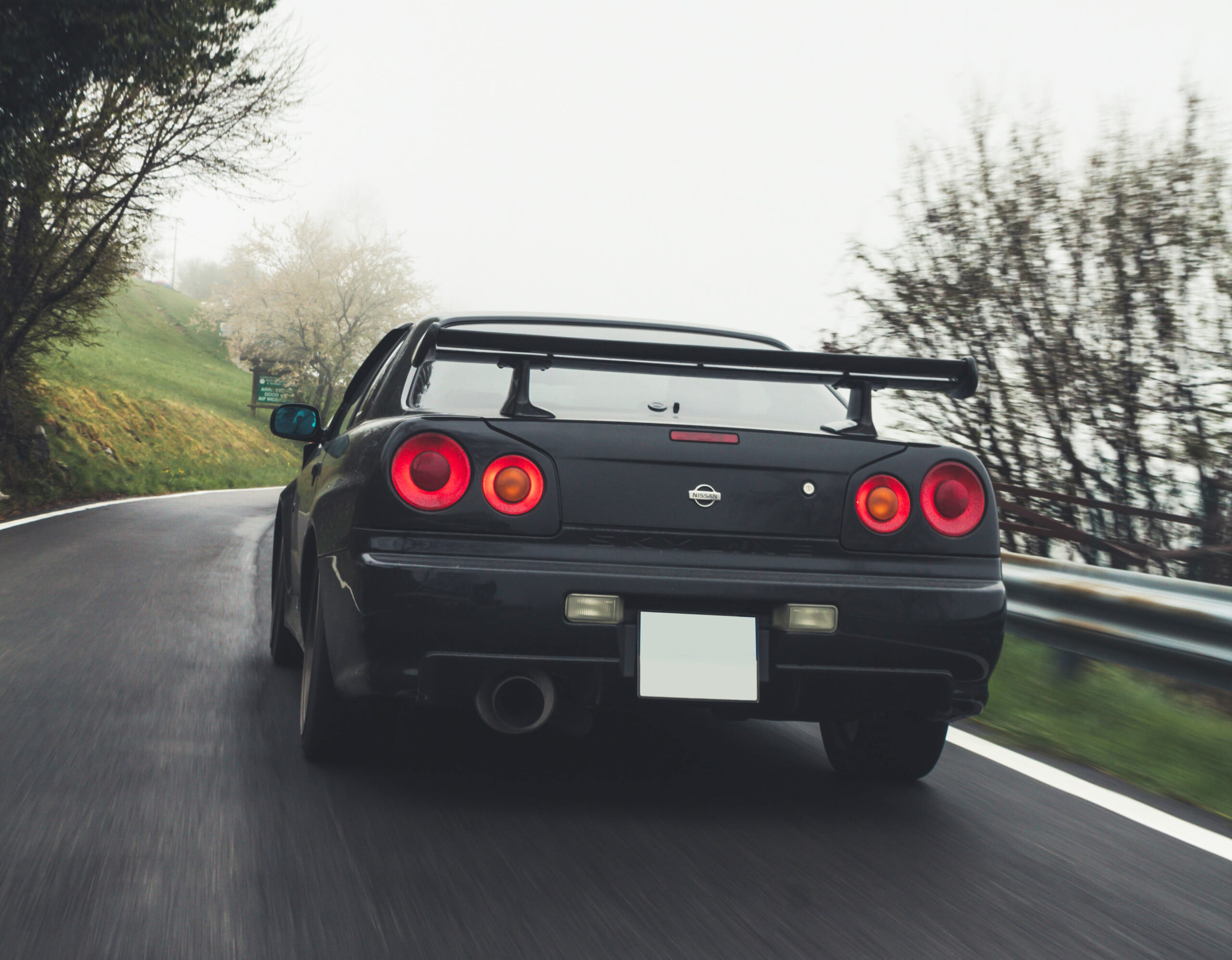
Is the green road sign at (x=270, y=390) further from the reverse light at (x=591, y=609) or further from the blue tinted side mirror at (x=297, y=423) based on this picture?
the reverse light at (x=591, y=609)

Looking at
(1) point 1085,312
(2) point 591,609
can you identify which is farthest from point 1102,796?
(1) point 1085,312

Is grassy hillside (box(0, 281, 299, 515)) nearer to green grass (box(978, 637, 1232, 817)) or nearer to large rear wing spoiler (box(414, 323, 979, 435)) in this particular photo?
green grass (box(978, 637, 1232, 817))

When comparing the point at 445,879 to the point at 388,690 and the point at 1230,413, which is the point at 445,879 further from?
the point at 1230,413

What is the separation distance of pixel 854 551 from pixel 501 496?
101cm

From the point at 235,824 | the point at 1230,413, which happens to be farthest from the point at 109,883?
the point at 1230,413

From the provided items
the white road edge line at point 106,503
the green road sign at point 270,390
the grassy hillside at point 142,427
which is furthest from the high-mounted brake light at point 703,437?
the green road sign at point 270,390

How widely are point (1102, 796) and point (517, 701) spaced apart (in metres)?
2.03

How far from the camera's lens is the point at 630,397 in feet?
12.4

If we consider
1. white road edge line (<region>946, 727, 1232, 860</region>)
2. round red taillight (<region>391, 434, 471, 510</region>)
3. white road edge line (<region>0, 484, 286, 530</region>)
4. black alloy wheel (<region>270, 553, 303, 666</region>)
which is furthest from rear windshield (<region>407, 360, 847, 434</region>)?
white road edge line (<region>0, 484, 286, 530</region>)

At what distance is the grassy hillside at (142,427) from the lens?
70.1 feet

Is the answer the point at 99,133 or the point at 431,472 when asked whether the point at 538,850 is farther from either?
the point at 99,133

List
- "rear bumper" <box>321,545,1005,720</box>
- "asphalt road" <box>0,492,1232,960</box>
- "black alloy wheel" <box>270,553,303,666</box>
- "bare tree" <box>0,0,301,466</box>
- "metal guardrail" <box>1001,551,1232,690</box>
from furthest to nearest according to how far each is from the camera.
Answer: "bare tree" <box>0,0,301,466</box> → "black alloy wheel" <box>270,553,303,666</box> → "metal guardrail" <box>1001,551,1232,690</box> → "rear bumper" <box>321,545,1005,720</box> → "asphalt road" <box>0,492,1232,960</box>

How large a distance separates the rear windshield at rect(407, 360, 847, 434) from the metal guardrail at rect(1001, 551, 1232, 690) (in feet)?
6.25

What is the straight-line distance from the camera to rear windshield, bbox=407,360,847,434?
11.9ft
